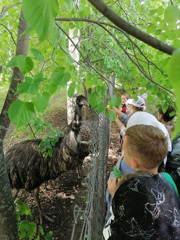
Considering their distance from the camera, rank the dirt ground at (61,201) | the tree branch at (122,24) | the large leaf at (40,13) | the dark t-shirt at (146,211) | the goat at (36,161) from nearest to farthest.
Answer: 1. the large leaf at (40,13)
2. the tree branch at (122,24)
3. the dark t-shirt at (146,211)
4. the goat at (36,161)
5. the dirt ground at (61,201)

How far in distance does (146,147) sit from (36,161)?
2.20 m

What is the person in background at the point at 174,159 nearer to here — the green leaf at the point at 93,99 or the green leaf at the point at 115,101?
the green leaf at the point at 115,101

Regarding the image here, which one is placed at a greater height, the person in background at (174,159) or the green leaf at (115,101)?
the green leaf at (115,101)

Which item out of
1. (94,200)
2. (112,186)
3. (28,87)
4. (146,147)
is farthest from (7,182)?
(146,147)

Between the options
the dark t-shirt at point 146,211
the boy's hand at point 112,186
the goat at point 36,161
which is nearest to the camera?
the dark t-shirt at point 146,211

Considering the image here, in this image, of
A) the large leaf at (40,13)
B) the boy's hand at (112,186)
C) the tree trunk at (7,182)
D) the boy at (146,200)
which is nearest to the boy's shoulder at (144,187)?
the boy at (146,200)

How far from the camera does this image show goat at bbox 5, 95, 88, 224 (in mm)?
3098

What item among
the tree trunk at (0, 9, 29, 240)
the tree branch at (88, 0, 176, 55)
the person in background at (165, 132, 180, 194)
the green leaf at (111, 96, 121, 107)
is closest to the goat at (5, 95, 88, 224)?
the tree trunk at (0, 9, 29, 240)

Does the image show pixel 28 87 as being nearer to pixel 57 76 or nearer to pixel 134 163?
pixel 57 76

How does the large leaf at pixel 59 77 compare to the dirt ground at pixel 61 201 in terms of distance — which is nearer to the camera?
the large leaf at pixel 59 77

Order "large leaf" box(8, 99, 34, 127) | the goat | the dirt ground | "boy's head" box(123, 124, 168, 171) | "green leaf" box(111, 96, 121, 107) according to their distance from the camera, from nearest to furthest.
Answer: "large leaf" box(8, 99, 34, 127), "boy's head" box(123, 124, 168, 171), "green leaf" box(111, 96, 121, 107), the goat, the dirt ground

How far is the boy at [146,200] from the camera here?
1.23 meters

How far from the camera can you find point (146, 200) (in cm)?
123

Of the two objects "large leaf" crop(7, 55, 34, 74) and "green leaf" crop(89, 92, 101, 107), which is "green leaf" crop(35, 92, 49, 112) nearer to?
"large leaf" crop(7, 55, 34, 74)
